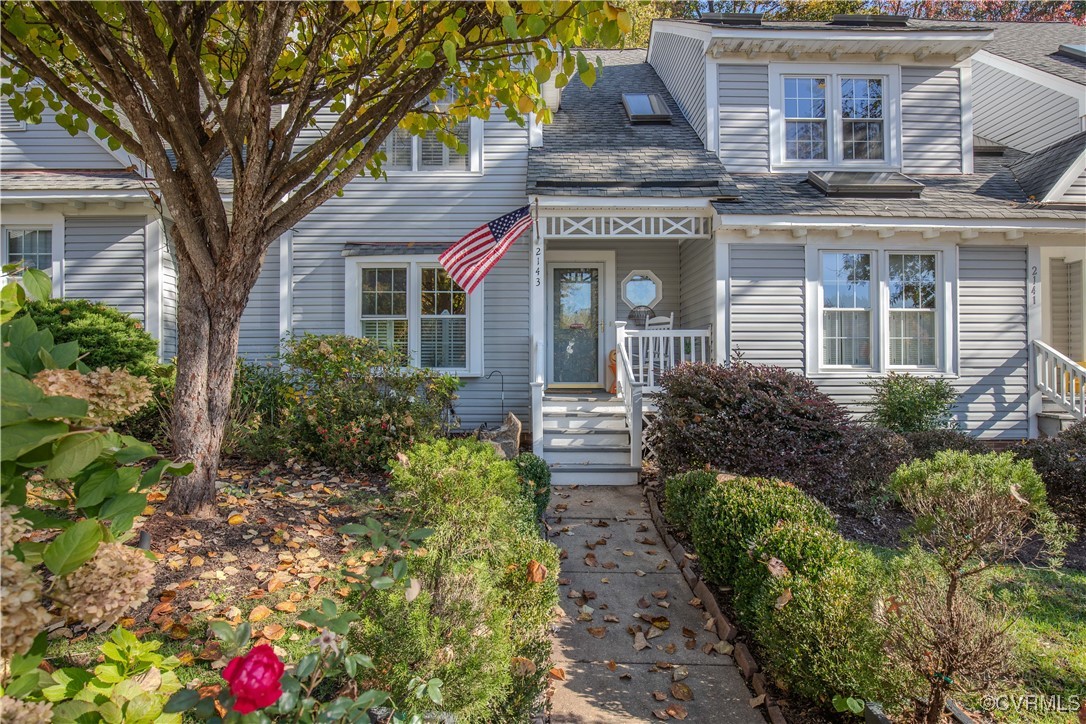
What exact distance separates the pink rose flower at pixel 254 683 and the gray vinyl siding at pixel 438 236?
8349 mm

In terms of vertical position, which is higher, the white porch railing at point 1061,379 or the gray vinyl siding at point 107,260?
the gray vinyl siding at point 107,260

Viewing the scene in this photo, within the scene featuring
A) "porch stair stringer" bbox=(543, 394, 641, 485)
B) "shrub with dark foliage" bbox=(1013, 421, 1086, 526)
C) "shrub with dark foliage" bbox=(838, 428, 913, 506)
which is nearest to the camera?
"shrub with dark foliage" bbox=(1013, 421, 1086, 526)

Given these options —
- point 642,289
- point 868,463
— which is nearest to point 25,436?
point 868,463

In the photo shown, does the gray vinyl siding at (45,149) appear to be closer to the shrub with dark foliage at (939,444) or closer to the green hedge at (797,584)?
the green hedge at (797,584)

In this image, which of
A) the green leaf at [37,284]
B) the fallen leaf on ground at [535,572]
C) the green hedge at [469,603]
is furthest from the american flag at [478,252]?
the green leaf at [37,284]

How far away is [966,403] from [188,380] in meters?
10.6

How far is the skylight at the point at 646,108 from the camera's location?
11.1 meters

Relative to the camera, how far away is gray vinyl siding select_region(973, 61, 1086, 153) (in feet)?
36.1

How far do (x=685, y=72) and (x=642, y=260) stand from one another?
371cm

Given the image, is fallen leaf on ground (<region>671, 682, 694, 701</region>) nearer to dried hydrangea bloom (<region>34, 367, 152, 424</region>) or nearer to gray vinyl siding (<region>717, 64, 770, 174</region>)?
dried hydrangea bloom (<region>34, 367, 152, 424</region>)

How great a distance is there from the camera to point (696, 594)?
181 inches

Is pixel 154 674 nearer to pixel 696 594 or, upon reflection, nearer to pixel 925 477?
pixel 696 594

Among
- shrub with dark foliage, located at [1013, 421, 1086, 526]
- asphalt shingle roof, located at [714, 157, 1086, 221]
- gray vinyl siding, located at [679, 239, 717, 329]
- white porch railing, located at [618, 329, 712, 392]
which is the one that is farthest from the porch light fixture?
shrub with dark foliage, located at [1013, 421, 1086, 526]

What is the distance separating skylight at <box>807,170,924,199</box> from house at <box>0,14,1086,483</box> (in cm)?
4
